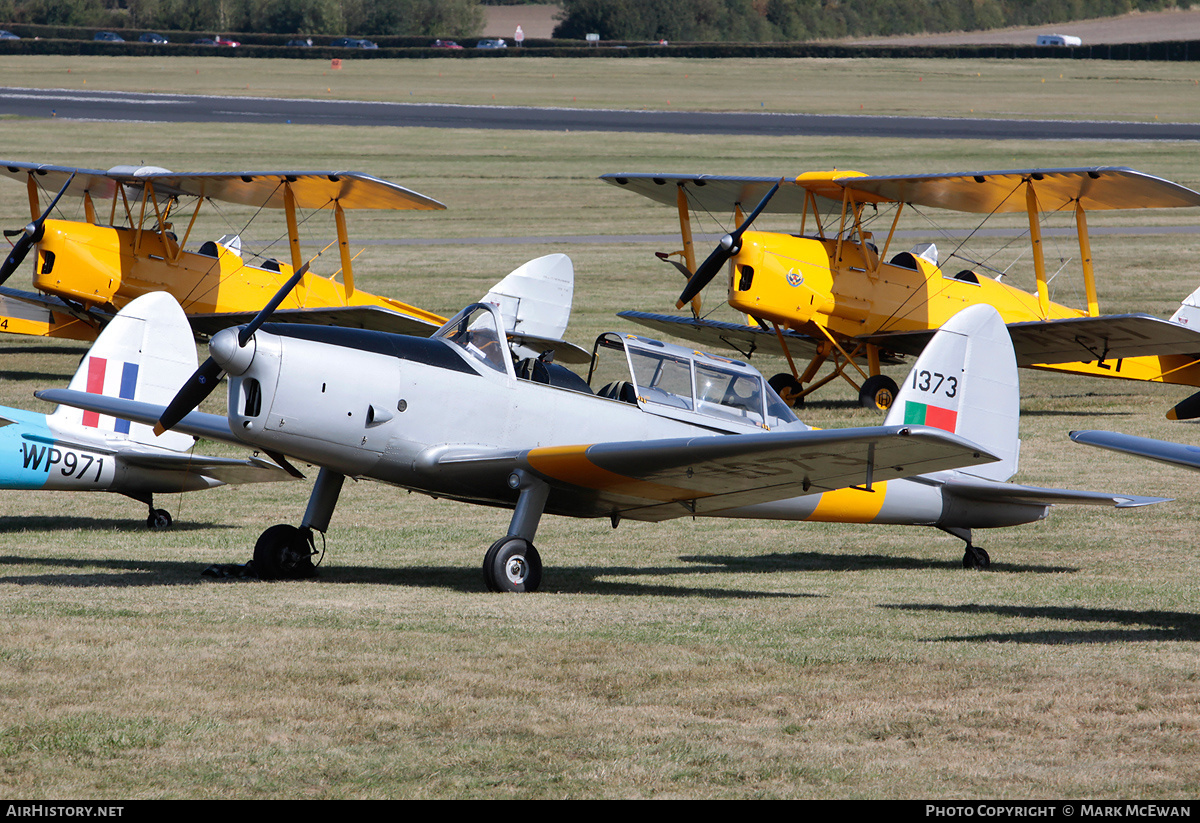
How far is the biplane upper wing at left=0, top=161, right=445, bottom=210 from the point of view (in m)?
20.5

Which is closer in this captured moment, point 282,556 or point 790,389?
point 282,556

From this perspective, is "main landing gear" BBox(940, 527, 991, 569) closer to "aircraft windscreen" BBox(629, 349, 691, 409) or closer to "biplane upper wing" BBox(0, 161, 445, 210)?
"aircraft windscreen" BBox(629, 349, 691, 409)

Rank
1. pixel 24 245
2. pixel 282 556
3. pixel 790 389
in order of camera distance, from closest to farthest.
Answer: pixel 282 556 < pixel 790 389 < pixel 24 245

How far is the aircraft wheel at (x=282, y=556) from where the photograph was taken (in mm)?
9898

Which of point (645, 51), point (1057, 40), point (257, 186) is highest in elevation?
point (1057, 40)

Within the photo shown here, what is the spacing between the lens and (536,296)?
1788 centimetres

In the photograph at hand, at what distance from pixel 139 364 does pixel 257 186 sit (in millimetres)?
10530

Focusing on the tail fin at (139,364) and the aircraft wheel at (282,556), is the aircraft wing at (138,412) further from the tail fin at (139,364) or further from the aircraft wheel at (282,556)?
the aircraft wheel at (282,556)

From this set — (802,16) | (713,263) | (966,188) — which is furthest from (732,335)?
(802,16)

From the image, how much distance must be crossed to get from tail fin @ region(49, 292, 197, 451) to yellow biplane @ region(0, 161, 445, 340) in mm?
7093

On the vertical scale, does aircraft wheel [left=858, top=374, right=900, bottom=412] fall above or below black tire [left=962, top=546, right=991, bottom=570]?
above

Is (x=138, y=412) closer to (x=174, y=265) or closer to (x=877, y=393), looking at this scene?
(x=877, y=393)

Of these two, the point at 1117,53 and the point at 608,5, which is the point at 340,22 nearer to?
the point at 608,5

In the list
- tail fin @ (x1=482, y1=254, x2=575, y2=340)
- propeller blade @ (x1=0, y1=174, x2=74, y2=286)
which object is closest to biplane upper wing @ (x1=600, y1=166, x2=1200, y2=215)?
tail fin @ (x1=482, y1=254, x2=575, y2=340)
